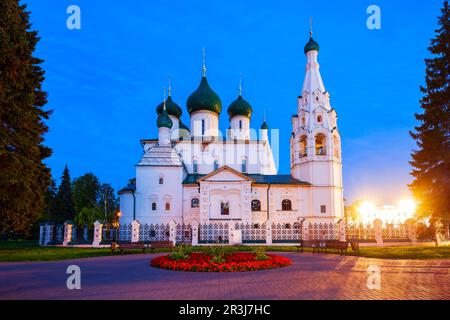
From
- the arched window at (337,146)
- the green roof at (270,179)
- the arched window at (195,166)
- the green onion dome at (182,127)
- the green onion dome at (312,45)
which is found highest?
the green onion dome at (312,45)

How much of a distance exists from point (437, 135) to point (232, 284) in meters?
17.0

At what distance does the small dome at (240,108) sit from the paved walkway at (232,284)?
30.2 meters

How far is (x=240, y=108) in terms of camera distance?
40406mm

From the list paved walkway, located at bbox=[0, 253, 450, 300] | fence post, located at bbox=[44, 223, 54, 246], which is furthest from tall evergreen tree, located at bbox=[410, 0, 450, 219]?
fence post, located at bbox=[44, 223, 54, 246]

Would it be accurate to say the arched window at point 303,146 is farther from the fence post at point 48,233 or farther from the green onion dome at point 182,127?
the fence post at point 48,233

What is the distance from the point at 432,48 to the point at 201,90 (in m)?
24.4

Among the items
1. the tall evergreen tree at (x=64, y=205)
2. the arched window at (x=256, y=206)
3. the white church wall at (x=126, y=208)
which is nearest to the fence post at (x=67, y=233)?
the white church wall at (x=126, y=208)

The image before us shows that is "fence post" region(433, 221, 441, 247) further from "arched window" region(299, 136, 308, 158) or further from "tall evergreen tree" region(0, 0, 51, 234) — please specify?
"tall evergreen tree" region(0, 0, 51, 234)

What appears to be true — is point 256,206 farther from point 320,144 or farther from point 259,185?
point 320,144

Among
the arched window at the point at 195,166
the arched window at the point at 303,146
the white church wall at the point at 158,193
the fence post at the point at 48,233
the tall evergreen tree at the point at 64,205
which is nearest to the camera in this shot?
the fence post at the point at 48,233

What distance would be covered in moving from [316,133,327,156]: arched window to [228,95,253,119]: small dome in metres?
10.5

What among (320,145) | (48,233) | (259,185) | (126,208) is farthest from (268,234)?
(48,233)

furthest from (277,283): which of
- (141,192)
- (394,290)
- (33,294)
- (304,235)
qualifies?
(141,192)

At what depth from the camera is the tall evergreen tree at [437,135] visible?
19.2m
